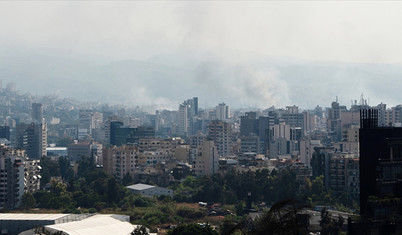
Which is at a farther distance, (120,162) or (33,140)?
(33,140)

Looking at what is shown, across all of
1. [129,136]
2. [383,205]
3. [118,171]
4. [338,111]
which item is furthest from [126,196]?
[338,111]

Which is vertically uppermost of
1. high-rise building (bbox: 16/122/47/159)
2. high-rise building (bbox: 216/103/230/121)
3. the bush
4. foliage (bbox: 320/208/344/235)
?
high-rise building (bbox: 216/103/230/121)

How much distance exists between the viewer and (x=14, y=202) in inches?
1548

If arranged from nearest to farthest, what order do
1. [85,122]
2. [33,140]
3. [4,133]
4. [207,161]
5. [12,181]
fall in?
1. [12,181]
2. [207,161]
3. [33,140]
4. [4,133]
5. [85,122]

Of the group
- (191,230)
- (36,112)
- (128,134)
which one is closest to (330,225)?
(191,230)

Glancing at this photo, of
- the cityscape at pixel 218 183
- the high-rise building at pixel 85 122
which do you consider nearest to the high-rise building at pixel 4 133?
the cityscape at pixel 218 183

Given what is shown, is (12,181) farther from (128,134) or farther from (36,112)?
(36,112)

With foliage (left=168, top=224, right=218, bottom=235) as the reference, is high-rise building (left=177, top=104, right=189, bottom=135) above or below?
above

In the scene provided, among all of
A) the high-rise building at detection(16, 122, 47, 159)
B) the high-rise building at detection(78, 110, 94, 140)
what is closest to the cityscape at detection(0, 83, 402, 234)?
the high-rise building at detection(16, 122, 47, 159)

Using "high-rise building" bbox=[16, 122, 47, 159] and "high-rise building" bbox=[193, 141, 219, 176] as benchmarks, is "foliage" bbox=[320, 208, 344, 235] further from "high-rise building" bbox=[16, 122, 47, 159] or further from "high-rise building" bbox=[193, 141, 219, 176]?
"high-rise building" bbox=[16, 122, 47, 159]

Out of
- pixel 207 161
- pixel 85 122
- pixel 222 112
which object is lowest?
pixel 207 161

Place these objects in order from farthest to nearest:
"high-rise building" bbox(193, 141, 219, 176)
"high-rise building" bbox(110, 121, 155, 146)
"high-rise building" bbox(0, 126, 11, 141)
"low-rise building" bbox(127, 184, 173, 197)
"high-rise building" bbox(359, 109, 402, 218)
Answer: "high-rise building" bbox(0, 126, 11, 141)
"high-rise building" bbox(110, 121, 155, 146)
"high-rise building" bbox(193, 141, 219, 176)
"low-rise building" bbox(127, 184, 173, 197)
"high-rise building" bbox(359, 109, 402, 218)

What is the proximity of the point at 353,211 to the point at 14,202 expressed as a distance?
50.5 feet

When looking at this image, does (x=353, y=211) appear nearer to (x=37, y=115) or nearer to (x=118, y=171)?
(x=118, y=171)
